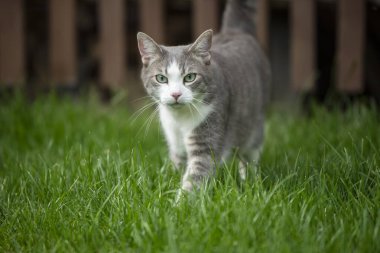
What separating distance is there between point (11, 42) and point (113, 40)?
939 mm

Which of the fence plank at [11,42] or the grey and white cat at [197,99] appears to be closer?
Result: the grey and white cat at [197,99]

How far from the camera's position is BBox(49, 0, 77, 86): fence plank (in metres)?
5.21

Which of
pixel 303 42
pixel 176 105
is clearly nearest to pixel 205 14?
pixel 303 42

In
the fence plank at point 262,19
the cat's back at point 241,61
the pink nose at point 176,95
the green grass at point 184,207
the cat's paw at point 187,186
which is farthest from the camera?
the fence plank at point 262,19

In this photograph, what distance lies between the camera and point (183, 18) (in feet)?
20.6

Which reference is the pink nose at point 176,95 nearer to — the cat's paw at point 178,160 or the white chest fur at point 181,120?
the white chest fur at point 181,120

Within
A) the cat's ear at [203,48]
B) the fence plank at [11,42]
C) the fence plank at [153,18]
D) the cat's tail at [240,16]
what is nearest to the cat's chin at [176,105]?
the cat's ear at [203,48]

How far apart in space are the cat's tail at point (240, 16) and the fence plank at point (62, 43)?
1.78m

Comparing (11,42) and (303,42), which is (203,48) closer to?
(303,42)

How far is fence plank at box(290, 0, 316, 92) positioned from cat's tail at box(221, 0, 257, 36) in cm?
102

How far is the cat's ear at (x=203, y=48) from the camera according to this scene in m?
3.08

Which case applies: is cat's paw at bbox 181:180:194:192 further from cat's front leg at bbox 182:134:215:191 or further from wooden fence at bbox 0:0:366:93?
wooden fence at bbox 0:0:366:93

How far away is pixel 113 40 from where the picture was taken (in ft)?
17.3

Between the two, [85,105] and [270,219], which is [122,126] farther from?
[270,219]
